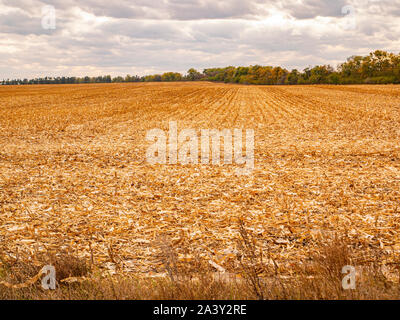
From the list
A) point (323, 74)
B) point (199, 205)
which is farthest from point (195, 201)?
point (323, 74)

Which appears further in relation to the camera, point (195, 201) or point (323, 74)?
point (323, 74)

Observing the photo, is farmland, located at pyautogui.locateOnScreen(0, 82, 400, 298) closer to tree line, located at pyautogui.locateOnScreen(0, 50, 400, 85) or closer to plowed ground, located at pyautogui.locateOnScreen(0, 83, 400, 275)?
plowed ground, located at pyautogui.locateOnScreen(0, 83, 400, 275)

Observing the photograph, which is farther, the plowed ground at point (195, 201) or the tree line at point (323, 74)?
the tree line at point (323, 74)

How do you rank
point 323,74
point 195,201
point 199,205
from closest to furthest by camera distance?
1. point 199,205
2. point 195,201
3. point 323,74

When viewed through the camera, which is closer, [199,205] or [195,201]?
[199,205]

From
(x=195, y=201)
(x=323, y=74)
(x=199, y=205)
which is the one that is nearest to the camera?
(x=199, y=205)

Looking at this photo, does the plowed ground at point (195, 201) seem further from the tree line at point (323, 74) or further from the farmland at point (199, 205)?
the tree line at point (323, 74)

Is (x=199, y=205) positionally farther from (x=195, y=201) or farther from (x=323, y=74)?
(x=323, y=74)

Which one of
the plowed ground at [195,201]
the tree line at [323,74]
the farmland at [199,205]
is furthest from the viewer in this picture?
the tree line at [323,74]

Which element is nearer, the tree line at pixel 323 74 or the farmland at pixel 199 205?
the farmland at pixel 199 205

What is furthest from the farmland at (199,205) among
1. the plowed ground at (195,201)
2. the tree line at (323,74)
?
the tree line at (323,74)

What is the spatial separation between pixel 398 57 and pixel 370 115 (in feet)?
306

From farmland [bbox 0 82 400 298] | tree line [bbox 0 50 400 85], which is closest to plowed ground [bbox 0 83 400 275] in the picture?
farmland [bbox 0 82 400 298]

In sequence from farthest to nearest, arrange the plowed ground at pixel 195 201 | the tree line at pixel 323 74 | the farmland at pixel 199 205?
the tree line at pixel 323 74 < the plowed ground at pixel 195 201 < the farmland at pixel 199 205
